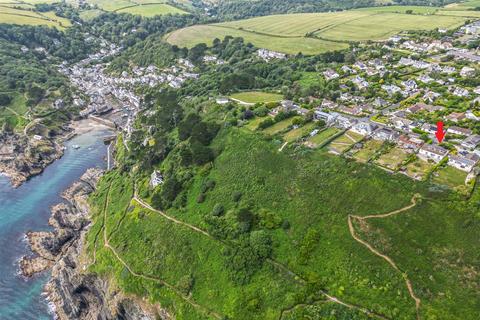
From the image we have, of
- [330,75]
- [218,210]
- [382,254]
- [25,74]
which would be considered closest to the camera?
[382,254]

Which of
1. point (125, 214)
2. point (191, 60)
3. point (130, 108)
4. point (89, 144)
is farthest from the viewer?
point (191, 60)

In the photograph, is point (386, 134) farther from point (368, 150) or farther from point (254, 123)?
point (254, 123)

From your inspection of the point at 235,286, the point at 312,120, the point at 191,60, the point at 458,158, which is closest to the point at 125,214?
the point at 235,286

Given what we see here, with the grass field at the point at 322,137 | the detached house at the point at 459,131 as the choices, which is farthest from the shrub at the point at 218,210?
the detached house at the point at 459,131

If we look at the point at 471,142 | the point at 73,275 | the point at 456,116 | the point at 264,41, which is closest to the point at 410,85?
the point at 456,116

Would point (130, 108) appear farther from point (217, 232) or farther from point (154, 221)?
point (217, 232)

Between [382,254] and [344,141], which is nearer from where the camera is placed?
[382,254]
